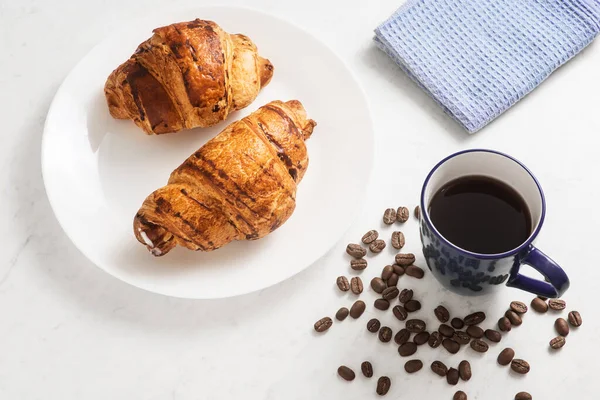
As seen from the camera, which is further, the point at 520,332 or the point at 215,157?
the point at 520,332

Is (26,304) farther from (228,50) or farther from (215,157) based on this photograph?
(228,50)

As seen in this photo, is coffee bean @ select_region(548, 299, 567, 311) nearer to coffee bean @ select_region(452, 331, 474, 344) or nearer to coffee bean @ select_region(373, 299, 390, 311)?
coffee bean @ select_region(452, 331, 474, 344)

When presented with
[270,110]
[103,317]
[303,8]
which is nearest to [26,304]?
[103,317]

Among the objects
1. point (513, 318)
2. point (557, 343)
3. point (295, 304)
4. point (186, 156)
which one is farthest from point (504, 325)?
point (186, 156)

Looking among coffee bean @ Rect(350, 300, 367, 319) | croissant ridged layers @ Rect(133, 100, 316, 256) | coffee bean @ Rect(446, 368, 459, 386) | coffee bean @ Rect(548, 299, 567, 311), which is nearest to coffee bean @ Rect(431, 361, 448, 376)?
coffee bean @ Rect(446, 368, 459, 386)

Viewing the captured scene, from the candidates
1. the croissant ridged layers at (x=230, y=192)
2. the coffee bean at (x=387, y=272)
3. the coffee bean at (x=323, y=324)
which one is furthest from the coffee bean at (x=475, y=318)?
the croissant ridged layers at (x=230, y=192)

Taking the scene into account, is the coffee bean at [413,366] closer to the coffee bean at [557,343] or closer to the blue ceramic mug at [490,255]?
the blue ceramic mug at [490,255]
